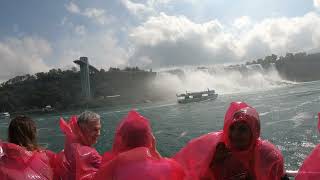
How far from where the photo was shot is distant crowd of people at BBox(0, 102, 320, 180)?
6.36 feet

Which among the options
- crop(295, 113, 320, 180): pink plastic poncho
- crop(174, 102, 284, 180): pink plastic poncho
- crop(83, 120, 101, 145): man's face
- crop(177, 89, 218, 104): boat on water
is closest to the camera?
crop(295, 113, 320, 180): pink plastic poncho

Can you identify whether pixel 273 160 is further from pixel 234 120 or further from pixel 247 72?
pixel 247 72

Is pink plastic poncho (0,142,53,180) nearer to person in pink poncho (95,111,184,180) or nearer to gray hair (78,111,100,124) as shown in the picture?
gray hair (78,111,100,124)

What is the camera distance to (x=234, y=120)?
7.76 ft

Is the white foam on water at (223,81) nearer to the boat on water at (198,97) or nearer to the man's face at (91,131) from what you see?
the boat on water at (198,97)

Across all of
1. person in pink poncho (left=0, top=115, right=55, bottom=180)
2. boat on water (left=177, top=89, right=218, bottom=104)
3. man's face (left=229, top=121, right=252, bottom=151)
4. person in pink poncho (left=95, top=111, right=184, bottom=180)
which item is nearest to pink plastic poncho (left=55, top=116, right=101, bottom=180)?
person in pink poncho (left=0, top=115, right=55, bottom=180)

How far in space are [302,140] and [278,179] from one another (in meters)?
17.0

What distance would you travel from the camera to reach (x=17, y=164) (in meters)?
2.73

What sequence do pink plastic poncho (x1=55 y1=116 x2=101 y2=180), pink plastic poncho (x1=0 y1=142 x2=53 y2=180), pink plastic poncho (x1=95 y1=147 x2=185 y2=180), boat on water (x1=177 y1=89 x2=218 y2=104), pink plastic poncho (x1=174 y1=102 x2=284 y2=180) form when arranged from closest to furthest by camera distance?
1. pink plastic poncho (x1=95 y1=147 x2=185 y2=180)
2. pink plastic poncho (x1=174 y1=102 x2=284 y2=180)
3. pink plastic poncho (x1=0 y1=142 x2=53 y2=180)
4. pink plastic poncho (x1=55 y1=116 x2=101 y2=180)
5. boat on water (x1=177 y1=89 x2=218 y2=104)

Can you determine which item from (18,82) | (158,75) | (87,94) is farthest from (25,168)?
(18,82)

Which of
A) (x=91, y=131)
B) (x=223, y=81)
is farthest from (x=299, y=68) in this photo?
(x=91, y=131)

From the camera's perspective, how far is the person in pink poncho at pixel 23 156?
2.69m

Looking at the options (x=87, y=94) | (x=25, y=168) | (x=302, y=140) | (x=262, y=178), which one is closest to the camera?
(x=262, y=178)

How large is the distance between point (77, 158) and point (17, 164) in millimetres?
406
